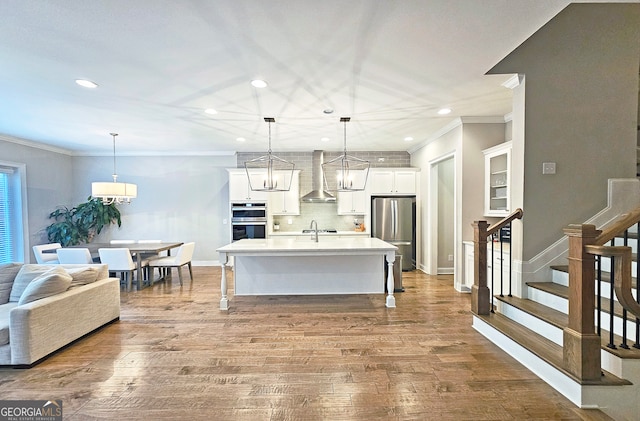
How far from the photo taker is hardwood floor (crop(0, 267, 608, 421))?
2.03 meters

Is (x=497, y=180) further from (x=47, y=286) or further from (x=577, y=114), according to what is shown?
(x=47, y=286)

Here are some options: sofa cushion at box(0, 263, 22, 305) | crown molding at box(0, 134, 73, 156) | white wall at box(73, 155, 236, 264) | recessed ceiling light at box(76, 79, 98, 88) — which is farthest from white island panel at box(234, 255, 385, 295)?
crown molding at box(0, 134, 73, 156)

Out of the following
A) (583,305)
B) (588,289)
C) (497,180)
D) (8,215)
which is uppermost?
(497,180)

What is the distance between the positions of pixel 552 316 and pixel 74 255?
6.49 meters

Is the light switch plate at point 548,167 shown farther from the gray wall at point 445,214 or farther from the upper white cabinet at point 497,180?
the gray wall at point 445,214

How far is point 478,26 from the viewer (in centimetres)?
223

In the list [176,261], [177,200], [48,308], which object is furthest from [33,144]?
[48,308]

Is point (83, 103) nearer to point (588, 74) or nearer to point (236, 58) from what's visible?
point (236, 58)

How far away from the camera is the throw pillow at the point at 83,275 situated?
3311mm

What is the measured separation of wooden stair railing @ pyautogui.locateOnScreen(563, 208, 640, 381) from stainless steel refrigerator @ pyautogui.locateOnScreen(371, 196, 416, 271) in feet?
14.2

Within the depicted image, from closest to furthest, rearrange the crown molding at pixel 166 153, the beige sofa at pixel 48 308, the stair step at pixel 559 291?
the stair step at pixel 559 291
the beige sofa at pixel 48 308
the crown molding at pixel 166 153

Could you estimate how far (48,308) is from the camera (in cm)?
272

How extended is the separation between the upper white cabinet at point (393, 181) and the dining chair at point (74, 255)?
17.9 ft

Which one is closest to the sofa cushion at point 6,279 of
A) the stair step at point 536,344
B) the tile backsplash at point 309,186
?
the tile backsplash at point 309,186
